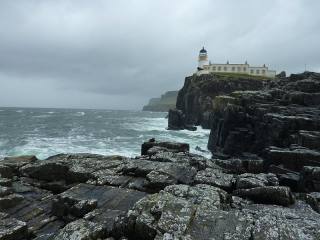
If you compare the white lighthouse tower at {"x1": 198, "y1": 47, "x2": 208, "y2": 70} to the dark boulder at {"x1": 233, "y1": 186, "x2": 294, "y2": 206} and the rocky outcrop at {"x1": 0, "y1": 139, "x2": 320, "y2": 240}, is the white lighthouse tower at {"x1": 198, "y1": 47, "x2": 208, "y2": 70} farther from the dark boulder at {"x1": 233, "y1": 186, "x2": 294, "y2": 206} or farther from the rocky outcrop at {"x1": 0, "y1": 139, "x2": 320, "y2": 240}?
the dark boulder at {"x1": 233, "y1": 186, "x2": 294, "y2": 206}

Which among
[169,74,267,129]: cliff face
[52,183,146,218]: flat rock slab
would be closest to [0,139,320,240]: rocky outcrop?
[52,183,146,218]: flat rock slab

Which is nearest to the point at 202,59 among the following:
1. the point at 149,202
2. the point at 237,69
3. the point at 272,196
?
the point at 237,69

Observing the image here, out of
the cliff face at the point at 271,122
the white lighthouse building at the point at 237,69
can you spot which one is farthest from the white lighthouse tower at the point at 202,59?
the cliff face at the point at 271,122

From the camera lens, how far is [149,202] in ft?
36.2

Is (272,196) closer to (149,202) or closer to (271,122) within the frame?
(149,202)

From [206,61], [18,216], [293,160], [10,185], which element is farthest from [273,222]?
[206,61]

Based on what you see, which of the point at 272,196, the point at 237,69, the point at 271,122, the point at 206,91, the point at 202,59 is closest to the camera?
the point at 272,196

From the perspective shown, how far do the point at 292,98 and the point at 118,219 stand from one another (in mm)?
45992

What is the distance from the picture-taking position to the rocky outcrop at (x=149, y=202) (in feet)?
31.6

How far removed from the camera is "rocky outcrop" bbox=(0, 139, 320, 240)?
31.6ft

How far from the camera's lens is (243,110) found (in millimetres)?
58125

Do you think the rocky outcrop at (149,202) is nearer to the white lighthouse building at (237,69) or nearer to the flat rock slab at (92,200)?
the flat rock slab at (92,200)

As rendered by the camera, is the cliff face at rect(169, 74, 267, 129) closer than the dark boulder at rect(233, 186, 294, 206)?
No

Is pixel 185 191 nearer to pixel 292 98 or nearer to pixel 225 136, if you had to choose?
pixel 292 98
